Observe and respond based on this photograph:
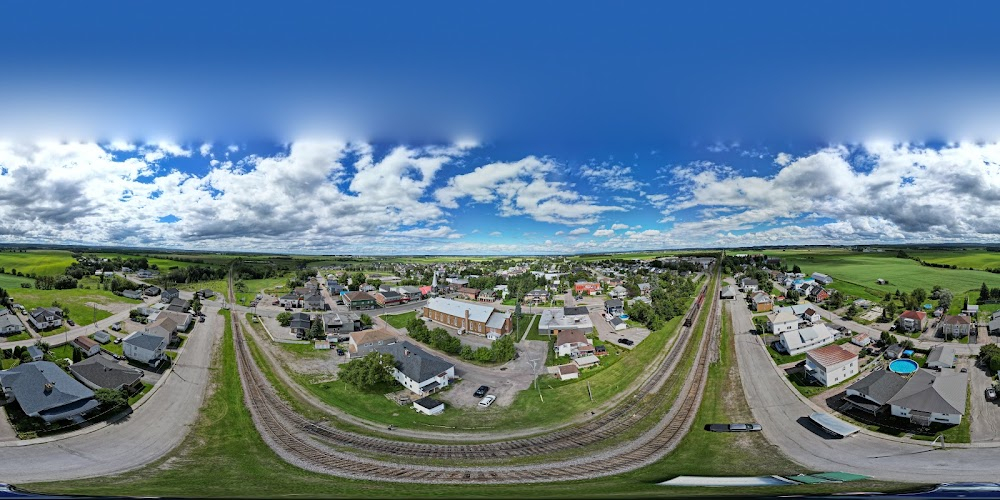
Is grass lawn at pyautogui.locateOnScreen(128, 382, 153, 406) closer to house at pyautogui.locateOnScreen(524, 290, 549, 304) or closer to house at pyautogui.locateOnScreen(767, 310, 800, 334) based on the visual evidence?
house at pyautogui.locateOnScreen(524, 290, 549, 304)

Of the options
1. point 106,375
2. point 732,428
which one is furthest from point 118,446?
point 732,428

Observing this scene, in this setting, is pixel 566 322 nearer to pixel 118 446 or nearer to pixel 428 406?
pixel 428 406

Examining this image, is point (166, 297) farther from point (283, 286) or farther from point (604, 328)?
point (604, 328)

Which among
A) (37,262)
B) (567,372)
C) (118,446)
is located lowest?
(118,446)

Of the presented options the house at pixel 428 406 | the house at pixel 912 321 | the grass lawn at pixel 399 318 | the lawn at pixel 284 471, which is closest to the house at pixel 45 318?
the lawn at pixel 284 471

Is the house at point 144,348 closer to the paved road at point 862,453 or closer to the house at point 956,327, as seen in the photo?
the paved road at point 862,453

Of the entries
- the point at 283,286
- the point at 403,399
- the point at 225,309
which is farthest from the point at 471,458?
the point at 283,286
